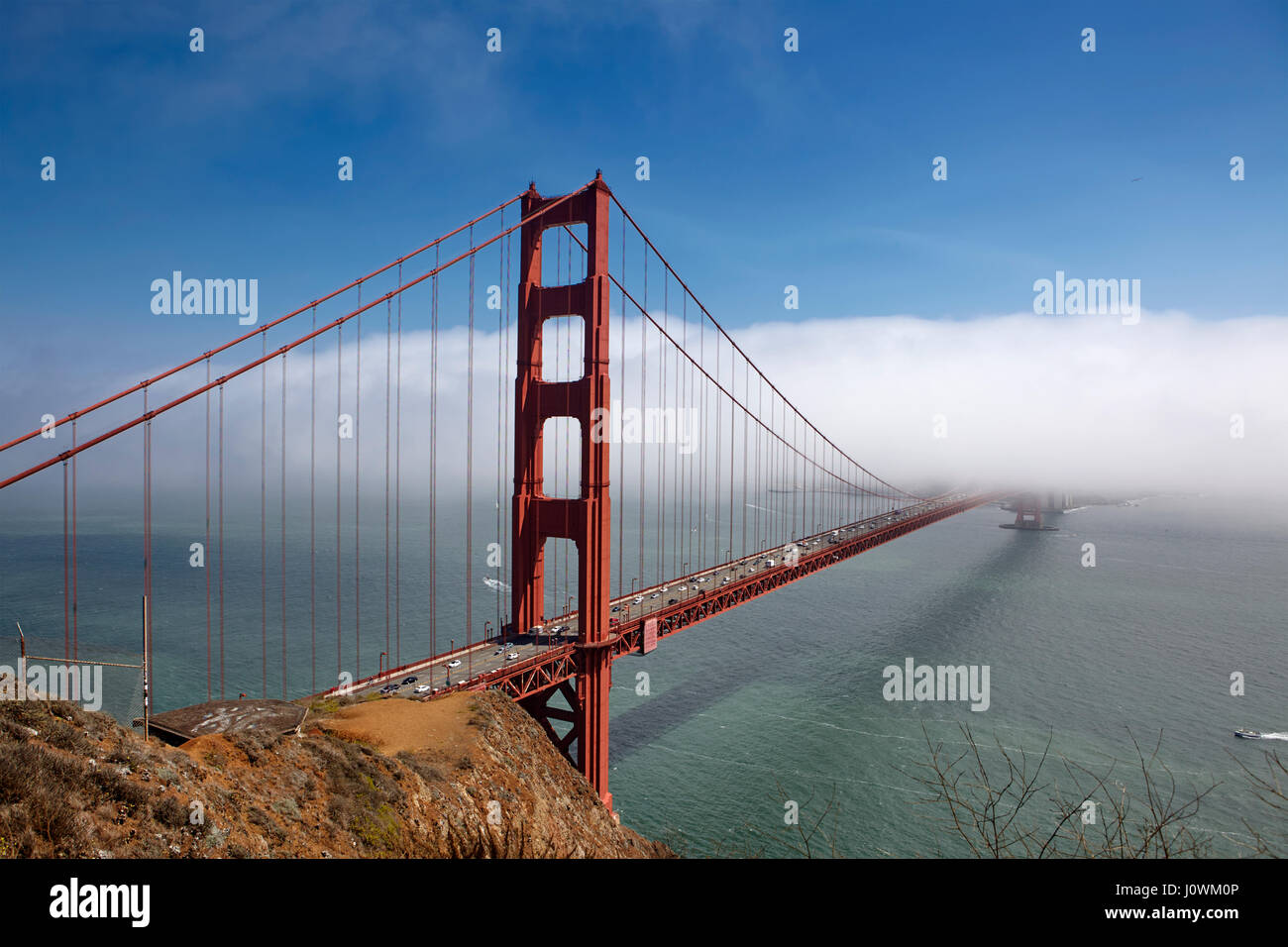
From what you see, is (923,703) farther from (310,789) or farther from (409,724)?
(310,789)

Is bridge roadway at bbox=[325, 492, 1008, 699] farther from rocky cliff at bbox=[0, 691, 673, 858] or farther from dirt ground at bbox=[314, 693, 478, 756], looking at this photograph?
rocky cliff at bbox=[0, 691, 673, 858]

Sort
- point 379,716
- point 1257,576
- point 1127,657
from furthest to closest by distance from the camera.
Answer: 1. point 1257,576
2. point 1127,657
3. point 379,716

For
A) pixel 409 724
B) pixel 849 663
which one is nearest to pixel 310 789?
pixel 409 724

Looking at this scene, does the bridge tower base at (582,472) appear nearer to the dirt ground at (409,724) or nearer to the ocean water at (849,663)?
the ocean water at (849,663)
